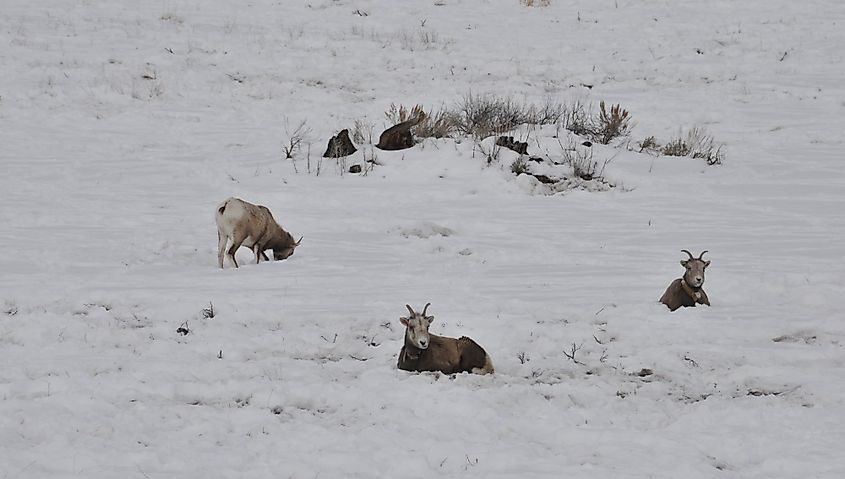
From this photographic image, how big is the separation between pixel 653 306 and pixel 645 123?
26.5ft

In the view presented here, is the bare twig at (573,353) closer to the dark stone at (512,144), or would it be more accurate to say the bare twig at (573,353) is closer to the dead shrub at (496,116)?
the dark stone at (512,144)

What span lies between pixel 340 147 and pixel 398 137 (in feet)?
3.26

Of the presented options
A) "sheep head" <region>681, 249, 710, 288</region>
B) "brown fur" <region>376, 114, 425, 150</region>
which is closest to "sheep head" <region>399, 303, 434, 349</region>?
"sheep head" <region>681, 249, 710, 288</region>

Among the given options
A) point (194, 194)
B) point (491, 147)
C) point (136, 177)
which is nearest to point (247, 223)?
point (194, 194)

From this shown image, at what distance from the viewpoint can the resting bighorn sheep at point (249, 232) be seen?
8.95m

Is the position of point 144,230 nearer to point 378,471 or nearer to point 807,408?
point 378,471

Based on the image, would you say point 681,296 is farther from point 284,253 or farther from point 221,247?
point 221,247

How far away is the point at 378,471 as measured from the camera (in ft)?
14.9

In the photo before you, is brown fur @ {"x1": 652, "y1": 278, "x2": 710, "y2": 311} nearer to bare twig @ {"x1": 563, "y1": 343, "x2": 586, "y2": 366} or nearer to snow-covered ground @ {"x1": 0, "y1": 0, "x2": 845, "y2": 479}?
snow-covered ground @ {"x1": 0, "y1": 0, "x2": 845, "y2": 479}

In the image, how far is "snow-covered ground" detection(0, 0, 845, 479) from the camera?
4949mm

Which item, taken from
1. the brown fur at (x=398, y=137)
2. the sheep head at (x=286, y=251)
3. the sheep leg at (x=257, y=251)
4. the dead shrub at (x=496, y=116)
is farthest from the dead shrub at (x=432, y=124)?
the sheep leg at (x=257, y=251)

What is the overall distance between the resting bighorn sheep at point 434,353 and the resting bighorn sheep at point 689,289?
2.24 m

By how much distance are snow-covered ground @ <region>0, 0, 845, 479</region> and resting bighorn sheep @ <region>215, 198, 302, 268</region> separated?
1.11 feet

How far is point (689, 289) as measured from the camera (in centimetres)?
759
